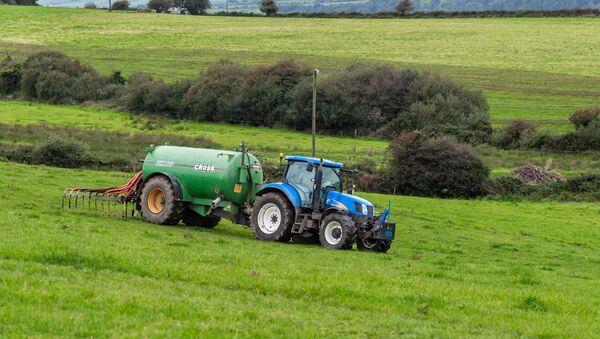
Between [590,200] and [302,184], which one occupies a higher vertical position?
[302,184]

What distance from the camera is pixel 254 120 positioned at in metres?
88.5

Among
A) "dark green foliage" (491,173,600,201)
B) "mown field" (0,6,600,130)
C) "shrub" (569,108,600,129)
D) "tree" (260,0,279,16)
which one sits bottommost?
"dark green foliage" (491,173,600,201)

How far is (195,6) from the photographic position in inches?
7156

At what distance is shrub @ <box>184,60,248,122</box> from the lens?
87.9 m

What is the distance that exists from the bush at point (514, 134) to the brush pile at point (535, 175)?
49.3ft

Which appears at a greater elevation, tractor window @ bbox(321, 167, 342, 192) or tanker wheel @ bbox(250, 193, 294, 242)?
tractor window @ bbox(321, 167, 342, 192)

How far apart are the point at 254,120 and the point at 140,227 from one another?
60.6 m

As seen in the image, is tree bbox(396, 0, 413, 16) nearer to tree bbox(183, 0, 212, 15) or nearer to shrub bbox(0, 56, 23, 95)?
tree bbox(183, 0, 212, 15)

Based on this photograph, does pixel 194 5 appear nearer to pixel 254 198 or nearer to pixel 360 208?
pixel 254 198

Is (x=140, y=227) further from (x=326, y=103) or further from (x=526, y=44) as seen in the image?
(x=526, y=44)

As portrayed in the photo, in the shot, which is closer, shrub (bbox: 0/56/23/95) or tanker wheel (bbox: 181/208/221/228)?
tanker wheel (bbox: 181/208/221/228)

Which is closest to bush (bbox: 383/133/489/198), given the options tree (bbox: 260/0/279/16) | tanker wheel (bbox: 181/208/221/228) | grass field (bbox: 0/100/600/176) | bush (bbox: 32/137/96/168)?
grass field (bbox: 0/100/600/176)

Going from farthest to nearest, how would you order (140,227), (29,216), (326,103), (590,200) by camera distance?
(326,103)
(590,200)
(140,227)
(29,216)

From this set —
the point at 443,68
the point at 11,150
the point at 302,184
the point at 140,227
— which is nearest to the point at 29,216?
the point at 140,227
